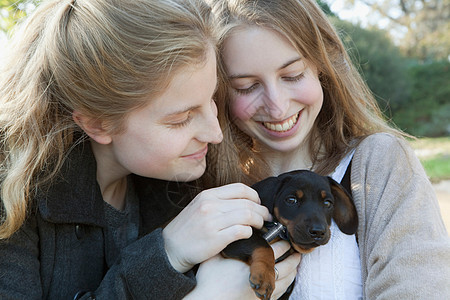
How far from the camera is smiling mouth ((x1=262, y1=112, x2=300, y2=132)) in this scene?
108 inches

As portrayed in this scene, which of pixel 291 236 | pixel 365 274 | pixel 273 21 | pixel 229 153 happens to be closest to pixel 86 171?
Result: pixel 229 153

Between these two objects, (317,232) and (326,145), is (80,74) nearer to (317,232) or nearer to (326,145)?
(317,232)

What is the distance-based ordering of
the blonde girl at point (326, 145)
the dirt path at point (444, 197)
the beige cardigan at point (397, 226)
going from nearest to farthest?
the beige cardigan at point (397, 226), the blonde girl at point (326, 145), the dirt path at point (444, 197)

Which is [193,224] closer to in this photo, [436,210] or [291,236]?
[291,236]

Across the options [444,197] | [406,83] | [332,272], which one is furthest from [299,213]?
[406,83]

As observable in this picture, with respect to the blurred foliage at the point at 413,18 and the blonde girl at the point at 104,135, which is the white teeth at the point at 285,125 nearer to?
the blonde girl at the point at 104,135

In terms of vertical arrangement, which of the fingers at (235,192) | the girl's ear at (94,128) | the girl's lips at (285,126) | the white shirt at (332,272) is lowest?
the white shirt at (332,272)

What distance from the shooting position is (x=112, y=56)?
2252 mm

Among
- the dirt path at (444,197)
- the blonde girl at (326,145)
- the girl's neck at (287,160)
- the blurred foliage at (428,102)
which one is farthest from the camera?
the blurred foliage at (428,102)

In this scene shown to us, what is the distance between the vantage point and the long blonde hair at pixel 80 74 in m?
Result: 2.25

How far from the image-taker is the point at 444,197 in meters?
8.64

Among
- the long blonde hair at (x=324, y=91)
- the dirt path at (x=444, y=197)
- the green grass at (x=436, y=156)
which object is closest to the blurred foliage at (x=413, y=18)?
the green grass at (x=436, y=156)

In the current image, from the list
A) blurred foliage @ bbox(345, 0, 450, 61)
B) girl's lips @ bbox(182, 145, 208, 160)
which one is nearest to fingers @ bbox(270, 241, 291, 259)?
girl's lips @ bbox(182, 145, 208, 160)

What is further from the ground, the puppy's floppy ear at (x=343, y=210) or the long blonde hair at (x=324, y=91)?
the long blonde hair at (x=324, y=91)
